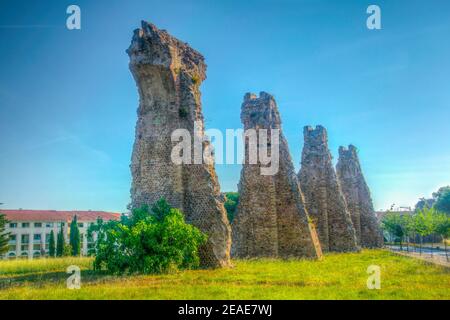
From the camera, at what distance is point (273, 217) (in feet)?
69.9

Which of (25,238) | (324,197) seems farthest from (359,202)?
(25,238)

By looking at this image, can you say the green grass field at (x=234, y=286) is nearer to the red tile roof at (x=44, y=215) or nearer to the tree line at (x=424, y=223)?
the tree line at (x=424, y=223)

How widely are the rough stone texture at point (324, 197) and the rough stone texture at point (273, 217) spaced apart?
7235mm

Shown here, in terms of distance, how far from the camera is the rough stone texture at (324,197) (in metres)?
28.6

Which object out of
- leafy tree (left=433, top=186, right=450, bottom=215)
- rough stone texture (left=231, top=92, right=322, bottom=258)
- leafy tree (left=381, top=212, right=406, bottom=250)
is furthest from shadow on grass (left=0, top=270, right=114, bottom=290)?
leafy tree (left=433, top=186, right=450, bottom=215)

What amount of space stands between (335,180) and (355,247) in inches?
196

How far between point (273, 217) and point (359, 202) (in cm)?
1795

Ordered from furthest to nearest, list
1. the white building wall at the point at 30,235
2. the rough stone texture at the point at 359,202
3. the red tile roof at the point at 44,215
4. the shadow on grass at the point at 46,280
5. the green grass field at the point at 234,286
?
1. the red tile roof at the point at 44,215
2. the white building wall at the point at 30,235
3. the rough stone texture at the point at 359,202
4. the shadow on grass at the point at 46,280
5. the green grass field at the point at 234,286

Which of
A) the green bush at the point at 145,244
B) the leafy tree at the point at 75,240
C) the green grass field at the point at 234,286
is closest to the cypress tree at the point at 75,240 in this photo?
the leafy tree at the point at 75,240

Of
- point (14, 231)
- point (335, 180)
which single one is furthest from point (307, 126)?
point (14, 231)

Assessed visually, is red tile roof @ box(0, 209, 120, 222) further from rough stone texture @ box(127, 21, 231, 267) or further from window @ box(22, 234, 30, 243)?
rough stone texture @ box(127, 21, 231, 267)
